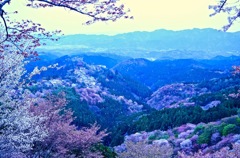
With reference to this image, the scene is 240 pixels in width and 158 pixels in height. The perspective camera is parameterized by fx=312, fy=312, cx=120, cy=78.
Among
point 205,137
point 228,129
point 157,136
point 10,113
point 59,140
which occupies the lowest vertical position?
point 157,136

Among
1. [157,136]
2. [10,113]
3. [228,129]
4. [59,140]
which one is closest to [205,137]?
[228,129]

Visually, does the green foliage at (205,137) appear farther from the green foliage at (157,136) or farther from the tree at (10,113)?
the tree at (10,113)

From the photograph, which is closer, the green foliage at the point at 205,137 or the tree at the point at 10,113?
the tree at the point at 10,113

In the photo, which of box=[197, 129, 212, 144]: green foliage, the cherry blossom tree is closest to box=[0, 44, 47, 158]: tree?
the cherry blossom tree

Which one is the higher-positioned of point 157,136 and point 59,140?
point 59,140

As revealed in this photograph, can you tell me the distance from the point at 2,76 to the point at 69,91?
80213mm

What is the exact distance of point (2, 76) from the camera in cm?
1076

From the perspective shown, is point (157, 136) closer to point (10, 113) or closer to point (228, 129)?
point (228, 129)

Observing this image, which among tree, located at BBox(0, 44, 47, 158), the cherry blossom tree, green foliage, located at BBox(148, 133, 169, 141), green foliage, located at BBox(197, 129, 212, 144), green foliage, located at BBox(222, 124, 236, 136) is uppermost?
tree, located at BBox(0, 44, 47, 158)

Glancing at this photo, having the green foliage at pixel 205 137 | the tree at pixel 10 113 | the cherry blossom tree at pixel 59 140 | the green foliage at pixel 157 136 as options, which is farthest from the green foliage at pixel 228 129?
the tree at pixel 10 113

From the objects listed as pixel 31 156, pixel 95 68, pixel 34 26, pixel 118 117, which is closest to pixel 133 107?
pixel 118 117

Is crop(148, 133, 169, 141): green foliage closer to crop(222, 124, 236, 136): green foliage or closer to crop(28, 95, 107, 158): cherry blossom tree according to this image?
crop(222, 124, 236, 136): green foliage

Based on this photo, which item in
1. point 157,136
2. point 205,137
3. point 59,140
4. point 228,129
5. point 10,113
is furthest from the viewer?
point 157,136

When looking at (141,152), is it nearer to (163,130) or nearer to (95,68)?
(163,130)
